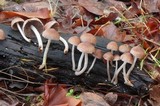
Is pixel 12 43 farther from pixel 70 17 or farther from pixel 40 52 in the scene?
pixel 70 17

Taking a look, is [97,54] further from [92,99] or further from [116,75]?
[92,99]

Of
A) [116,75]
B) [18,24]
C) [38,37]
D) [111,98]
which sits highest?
[18,24]

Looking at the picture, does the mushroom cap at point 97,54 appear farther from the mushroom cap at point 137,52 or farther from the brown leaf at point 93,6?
the brown leaf at point 93,6

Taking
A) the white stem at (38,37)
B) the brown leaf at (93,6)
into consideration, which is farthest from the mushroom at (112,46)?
the brown leaf at (93,6)

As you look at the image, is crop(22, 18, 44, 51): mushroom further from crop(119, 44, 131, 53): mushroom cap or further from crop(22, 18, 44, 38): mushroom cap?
crop(119, 44, 131, 53): mushroom cap

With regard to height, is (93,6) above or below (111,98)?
above

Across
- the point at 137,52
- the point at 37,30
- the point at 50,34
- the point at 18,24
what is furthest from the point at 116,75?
the point at 18,24
